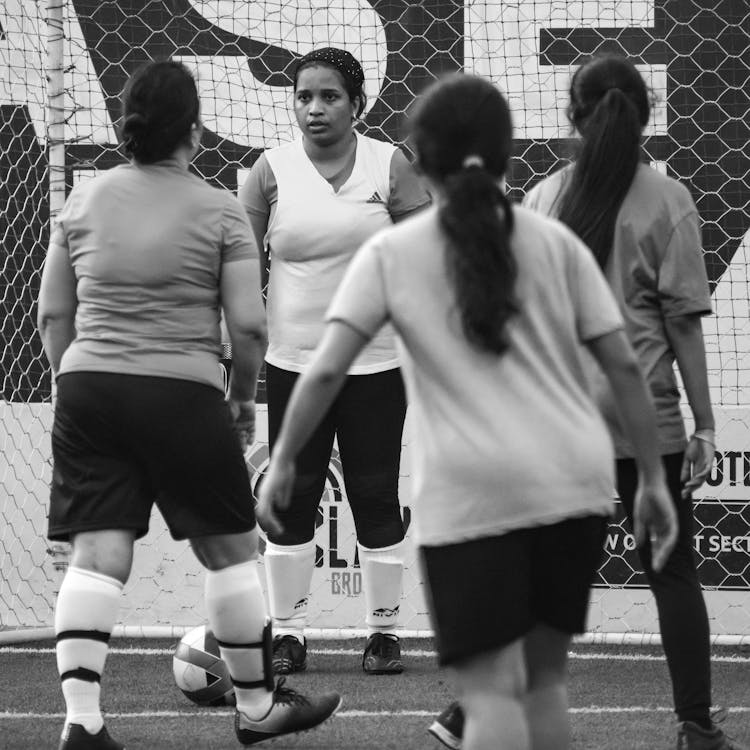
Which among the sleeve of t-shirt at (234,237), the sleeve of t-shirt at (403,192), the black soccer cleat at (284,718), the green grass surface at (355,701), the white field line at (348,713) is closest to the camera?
the sleeve of t-shirt at (234,237)

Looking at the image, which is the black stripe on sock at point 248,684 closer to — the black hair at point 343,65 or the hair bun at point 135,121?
the hair bun at point 135,121

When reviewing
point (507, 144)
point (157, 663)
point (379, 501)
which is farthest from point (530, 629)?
point (157, 663)

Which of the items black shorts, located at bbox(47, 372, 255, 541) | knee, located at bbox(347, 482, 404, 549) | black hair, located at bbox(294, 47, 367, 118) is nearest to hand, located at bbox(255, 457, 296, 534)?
black shorts, located at bbox(47, 372, 255, 541)

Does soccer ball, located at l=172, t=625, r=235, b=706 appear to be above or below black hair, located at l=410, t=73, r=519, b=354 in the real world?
below

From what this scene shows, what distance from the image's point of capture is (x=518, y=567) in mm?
2520

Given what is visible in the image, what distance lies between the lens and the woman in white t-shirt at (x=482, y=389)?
2479 millimetres

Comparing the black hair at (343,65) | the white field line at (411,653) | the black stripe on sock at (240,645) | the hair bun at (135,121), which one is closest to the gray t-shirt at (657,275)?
the black stripe on sock at (240,645)

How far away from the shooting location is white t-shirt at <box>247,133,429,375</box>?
4.88 m

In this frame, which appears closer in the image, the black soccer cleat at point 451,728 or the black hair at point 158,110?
the black hair at point 158,110


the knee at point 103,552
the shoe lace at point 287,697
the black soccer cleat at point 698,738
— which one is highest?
the knee at point 103,552

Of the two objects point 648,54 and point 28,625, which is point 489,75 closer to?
point 648,54

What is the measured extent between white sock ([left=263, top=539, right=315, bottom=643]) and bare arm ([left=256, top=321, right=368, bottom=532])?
2451 millimetres

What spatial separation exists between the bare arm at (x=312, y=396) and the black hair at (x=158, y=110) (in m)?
1.13

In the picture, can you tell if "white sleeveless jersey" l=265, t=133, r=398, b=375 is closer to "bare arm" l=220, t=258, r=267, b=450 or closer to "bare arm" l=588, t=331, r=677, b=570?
"bare arm" l=220, t=258, r=267, b=450
